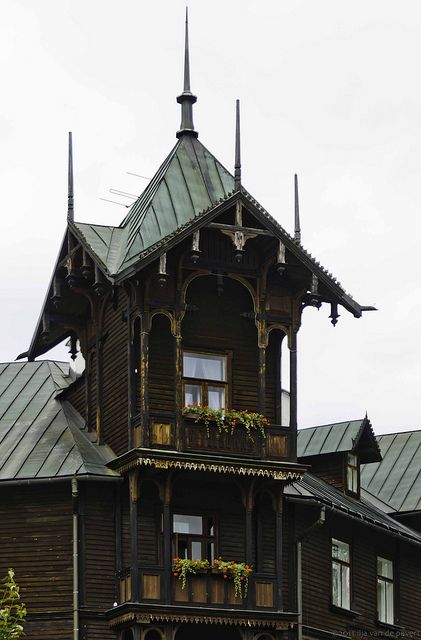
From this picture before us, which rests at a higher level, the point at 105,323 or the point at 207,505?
the point at 105,323

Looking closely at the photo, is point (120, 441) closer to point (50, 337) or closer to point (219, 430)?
point (219, 430)

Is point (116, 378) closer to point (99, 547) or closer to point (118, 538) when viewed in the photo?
point (118, 538)

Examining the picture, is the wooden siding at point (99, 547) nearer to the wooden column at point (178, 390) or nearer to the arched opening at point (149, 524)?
the arched opening at point (149, 524)

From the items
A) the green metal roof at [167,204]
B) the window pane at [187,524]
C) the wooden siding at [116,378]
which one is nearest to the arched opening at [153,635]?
the window pane at [187,524]

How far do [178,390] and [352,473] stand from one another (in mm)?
12777

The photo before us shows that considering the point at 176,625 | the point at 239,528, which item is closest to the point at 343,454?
the point at 239,528

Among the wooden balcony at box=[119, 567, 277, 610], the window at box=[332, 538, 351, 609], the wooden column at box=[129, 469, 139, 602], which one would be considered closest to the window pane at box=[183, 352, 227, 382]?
the wooden column at box=[129, 469, 139, 602]

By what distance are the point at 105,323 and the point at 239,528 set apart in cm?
697

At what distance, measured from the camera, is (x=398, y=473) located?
66.4 metres

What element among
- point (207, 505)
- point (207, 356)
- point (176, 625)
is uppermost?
point (207, 356)

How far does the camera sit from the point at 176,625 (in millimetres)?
47906

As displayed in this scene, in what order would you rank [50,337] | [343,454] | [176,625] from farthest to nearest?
[343,454], [50,337], [176,625]

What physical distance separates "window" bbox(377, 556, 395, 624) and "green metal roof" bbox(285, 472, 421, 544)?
1132 millimetres

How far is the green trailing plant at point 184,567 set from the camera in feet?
158
